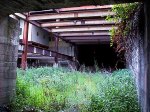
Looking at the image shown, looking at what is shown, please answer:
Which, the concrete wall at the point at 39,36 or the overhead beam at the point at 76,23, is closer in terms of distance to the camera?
the overhead beam at the point at 76,23

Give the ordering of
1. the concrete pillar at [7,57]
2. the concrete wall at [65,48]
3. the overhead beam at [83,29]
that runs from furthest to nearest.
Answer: the concrete wall at [65,48]
the overhead beam at [83,29]
the concrete pillar at [7,57]

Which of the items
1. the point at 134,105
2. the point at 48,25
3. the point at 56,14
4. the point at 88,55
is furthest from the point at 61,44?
the point at 134,105

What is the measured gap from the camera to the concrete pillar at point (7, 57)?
6.21m

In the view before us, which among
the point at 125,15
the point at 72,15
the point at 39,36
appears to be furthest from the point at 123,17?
the point at 39,36

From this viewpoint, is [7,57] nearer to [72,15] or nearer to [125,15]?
[125,15]

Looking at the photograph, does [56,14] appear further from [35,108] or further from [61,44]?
[61,44]

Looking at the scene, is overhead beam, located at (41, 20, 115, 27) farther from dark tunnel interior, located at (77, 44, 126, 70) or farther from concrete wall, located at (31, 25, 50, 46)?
dark tunnel interior, located at (77, 44, 126, 70)

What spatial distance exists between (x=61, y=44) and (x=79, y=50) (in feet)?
10.3

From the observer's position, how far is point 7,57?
6414 millimetres

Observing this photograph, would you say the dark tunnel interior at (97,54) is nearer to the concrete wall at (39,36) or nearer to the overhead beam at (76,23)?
the concrete wall at (39,36)

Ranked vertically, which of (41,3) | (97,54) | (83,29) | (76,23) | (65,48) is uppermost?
(76,23)

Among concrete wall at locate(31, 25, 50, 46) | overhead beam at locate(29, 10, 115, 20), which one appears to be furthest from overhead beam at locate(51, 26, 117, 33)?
concrete wall at locate(31, 25, 50, 46)

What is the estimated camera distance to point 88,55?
28750mm

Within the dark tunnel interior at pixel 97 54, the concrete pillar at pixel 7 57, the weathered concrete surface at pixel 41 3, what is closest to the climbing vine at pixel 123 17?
the weathered concrete surface at pixel 41 3
